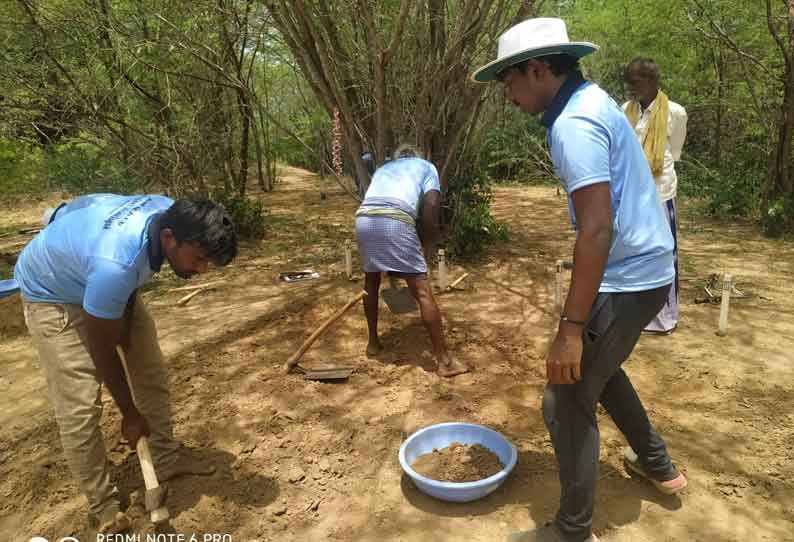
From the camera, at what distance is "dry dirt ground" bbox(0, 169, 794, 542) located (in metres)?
2.40

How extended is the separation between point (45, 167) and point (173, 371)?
709 centimetres

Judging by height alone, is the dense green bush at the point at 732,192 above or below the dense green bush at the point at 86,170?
below

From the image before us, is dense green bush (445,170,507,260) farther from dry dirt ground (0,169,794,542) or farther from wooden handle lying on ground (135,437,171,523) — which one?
wooden handle lying on ground (135,437,171,523)

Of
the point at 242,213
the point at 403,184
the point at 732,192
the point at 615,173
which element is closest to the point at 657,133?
the point at 403,184

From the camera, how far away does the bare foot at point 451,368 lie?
3629mm

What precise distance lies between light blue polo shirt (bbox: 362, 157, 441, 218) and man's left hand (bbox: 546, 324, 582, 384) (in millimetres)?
1926

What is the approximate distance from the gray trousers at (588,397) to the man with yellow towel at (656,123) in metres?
2.13

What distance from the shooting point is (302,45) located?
4.98m

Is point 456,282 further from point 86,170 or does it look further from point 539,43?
point 86,170

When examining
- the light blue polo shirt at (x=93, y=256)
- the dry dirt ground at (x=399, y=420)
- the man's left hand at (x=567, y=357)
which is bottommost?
the dry dirt ground at (x=399, y=420)

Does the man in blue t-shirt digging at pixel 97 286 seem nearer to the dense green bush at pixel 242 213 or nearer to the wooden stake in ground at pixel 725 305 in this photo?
the wooden stake in ground at pixel 725 305

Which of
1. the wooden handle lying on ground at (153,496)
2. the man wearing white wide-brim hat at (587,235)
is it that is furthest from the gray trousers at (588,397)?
the wooden handle lying on ground at (153,496)

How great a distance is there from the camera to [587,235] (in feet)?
→ 5.43

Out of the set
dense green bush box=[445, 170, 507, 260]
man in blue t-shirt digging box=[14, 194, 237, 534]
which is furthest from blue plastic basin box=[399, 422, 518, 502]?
dense green bush box=[445, 170, 507, 260]
